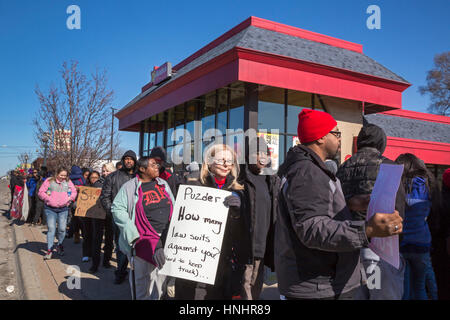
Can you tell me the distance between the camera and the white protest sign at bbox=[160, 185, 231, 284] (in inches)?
111

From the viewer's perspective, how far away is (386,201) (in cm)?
172

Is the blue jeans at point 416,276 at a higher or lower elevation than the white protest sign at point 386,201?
lower

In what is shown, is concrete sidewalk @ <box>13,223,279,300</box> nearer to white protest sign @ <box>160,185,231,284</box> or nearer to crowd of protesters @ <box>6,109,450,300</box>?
crowd of protesters @ <box>6,109,450,300</box>

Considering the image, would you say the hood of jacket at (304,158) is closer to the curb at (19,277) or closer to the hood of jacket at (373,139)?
the hood of jacket at (373,139)

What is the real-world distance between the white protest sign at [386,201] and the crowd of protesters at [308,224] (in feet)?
0.22

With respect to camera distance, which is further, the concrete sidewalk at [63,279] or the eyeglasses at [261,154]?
the concrete sidewalk at [63,279]

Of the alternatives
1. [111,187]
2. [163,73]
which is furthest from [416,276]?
[163,73]

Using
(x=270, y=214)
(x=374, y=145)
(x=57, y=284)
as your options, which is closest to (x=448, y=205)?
(x=374, y=145)

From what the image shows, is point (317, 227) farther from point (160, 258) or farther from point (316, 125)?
point (160, 258)

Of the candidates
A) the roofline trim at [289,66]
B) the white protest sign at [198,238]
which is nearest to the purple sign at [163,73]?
the roofline trim at [289,66]

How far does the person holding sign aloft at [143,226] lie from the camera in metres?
3.74

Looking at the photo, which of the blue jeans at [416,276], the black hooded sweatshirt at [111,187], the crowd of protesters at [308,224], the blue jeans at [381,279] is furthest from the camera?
the black hooded sweatshirt at [111,187]

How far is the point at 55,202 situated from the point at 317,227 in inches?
287
